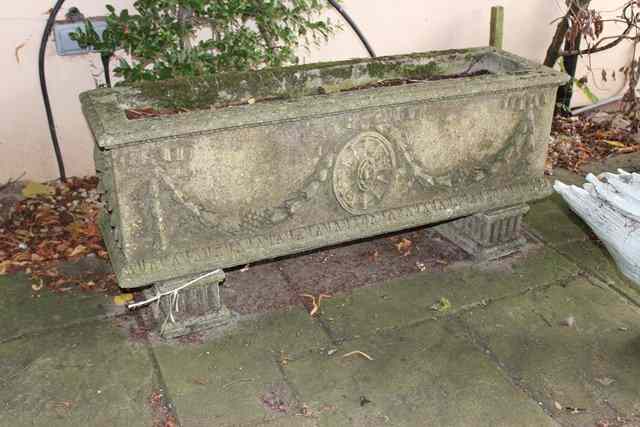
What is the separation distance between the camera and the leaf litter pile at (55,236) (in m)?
3.76

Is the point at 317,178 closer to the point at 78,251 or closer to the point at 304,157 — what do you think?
the point at 304,157

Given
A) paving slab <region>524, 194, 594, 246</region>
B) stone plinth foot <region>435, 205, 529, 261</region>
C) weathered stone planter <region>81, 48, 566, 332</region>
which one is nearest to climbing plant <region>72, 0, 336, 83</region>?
weathered stone planter <region>81, 48, 566, 332</region>

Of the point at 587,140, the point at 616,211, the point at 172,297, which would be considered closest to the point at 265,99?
the point at 172,297

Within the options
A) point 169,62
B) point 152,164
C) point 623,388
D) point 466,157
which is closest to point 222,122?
point 152,164

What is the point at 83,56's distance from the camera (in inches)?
175

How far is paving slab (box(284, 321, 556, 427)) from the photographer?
2.84 meters

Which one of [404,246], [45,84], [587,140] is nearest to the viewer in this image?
[404,246]

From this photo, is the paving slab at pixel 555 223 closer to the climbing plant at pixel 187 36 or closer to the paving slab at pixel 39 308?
the climbing plant at pixel 187 36

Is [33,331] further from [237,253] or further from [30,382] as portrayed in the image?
[237,253]

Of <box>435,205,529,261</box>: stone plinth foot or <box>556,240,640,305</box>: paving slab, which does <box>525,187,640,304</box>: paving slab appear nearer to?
<box>556,240,640,305</box>: paving slab

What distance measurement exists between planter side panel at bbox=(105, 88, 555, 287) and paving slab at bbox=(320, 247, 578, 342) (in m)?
0.37

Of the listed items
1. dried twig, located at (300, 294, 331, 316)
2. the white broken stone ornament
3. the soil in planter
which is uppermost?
the soil in planter

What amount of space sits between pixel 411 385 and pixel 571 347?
2.70ft

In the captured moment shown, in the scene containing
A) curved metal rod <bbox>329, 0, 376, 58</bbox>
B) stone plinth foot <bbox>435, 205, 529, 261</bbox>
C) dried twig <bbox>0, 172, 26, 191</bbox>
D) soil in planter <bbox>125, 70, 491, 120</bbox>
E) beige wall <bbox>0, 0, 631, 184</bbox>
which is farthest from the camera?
curved metal rod <bbox>329, 0, 376, 58</bbox>
